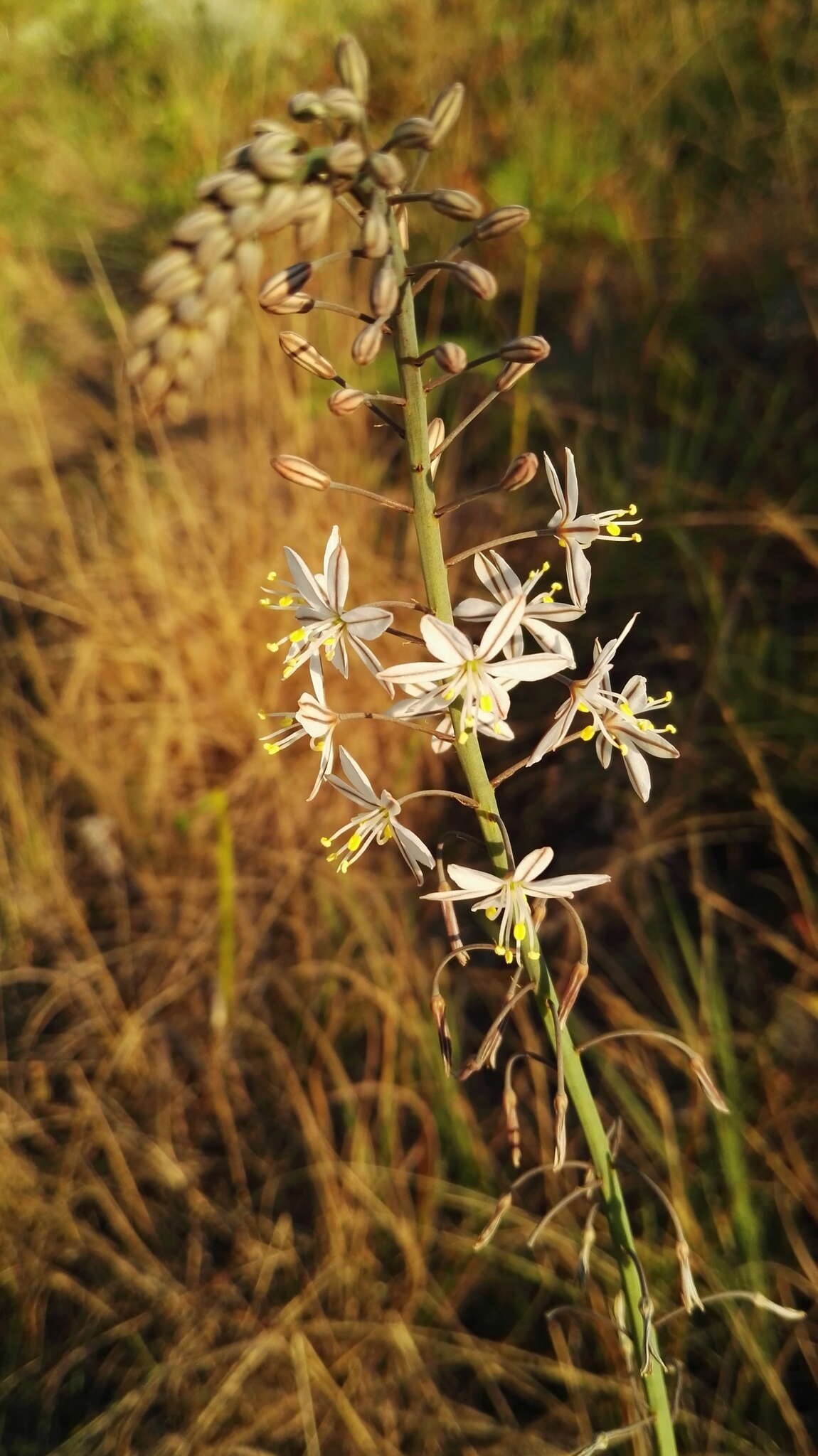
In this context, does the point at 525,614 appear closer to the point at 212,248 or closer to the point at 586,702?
the point at 586,702

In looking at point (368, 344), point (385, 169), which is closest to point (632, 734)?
point (368, 344)

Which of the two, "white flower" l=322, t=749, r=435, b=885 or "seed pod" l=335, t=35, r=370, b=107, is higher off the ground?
"seed pod" l=335, t=35, r=370, b=107

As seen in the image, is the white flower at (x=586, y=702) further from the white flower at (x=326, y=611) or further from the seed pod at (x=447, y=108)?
the seed pod at (x=447, y=108)

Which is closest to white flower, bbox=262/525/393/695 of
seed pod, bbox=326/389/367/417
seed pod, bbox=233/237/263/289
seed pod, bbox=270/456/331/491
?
seed pod, bbox=270/456/331/491

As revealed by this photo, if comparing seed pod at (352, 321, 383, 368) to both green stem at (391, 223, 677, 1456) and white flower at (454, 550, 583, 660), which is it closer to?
green stem at (391, 223, 677, 1456)

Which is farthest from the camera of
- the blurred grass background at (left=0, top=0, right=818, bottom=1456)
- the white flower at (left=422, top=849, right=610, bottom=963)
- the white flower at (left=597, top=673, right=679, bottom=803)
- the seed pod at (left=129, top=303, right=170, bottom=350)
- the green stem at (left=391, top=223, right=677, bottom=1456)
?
the blurred grass background at (left=0, top=0, right=818, bottom=1456)

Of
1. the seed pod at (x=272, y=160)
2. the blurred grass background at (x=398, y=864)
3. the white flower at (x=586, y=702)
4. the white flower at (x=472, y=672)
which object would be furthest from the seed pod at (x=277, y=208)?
the blurred grass background at (x=398, y=864)

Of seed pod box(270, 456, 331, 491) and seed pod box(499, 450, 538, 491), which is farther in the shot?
seed pod box(270, 456, 331, 491)
